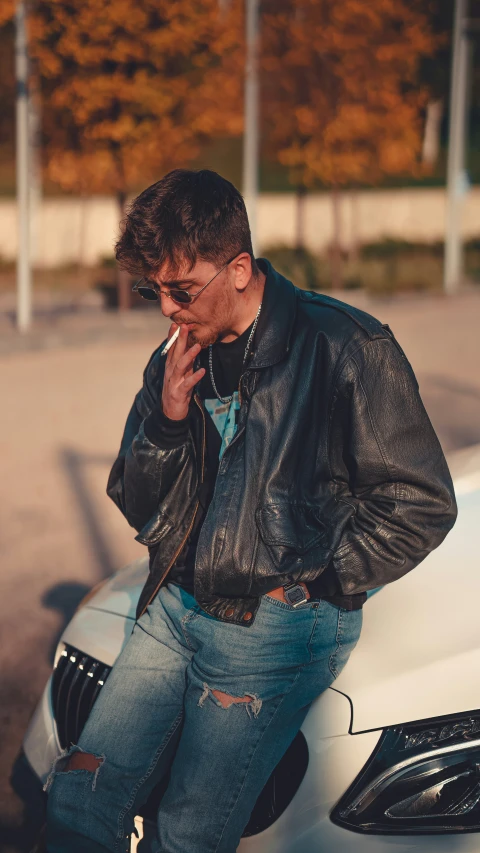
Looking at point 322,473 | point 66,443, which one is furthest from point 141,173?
point 322,473

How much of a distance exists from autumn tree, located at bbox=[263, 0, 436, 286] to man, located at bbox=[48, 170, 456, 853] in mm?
15909

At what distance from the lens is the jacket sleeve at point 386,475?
2.42 metres

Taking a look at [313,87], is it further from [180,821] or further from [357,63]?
[180,821]

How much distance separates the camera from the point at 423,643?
237 cm

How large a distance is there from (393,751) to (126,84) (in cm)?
1399

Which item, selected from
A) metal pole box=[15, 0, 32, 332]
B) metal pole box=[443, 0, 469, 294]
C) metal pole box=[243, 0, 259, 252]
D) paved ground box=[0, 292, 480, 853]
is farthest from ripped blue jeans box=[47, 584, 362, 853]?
metal pole box=[443, 0, 469, 294]

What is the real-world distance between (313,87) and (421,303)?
4207 mm

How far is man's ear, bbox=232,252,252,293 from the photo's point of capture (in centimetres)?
251

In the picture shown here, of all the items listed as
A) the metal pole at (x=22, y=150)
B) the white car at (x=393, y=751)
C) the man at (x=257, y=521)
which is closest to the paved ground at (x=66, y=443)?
the metal pole at (x=22, y=150)

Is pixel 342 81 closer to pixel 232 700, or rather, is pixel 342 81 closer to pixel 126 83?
pixel 126 83

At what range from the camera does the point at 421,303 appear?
1658 cm

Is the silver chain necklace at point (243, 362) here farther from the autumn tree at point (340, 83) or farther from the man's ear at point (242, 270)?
the autumn tree at point (340, 83)

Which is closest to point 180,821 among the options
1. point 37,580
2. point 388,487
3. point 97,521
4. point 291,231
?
point 388,487

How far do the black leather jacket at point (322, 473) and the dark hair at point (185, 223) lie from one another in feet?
0.70
